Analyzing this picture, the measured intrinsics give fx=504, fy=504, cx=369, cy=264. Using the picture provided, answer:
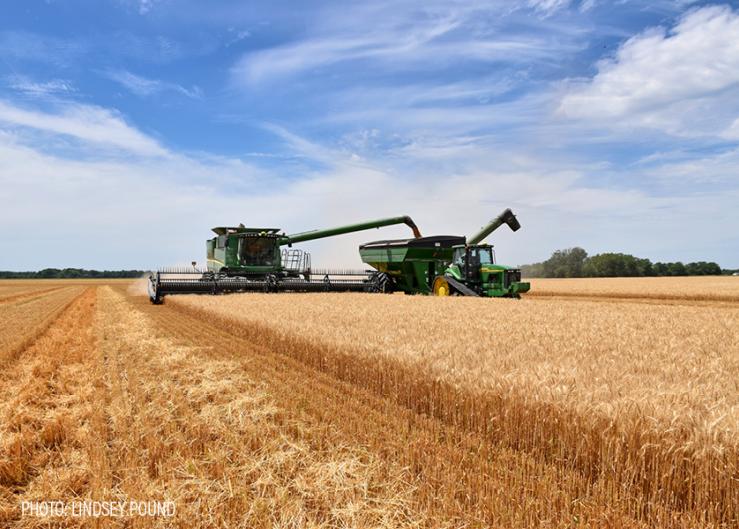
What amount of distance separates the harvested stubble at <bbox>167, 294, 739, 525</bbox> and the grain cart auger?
1183 cm

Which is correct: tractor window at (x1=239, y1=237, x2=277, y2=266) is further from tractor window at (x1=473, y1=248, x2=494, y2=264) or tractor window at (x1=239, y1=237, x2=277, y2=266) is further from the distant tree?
the distant tree

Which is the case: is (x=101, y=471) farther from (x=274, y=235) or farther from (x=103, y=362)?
(x=274, y=235)

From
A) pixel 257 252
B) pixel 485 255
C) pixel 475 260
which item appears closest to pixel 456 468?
pixel 475 260

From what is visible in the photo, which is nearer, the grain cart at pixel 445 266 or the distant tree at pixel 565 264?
the grain cart at pixel 445 266

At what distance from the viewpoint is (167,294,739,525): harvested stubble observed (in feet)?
10.4

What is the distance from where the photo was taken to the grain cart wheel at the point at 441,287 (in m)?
19.5

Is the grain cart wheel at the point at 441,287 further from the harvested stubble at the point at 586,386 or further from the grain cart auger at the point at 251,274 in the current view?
the harvested stubble at the point at 586,386

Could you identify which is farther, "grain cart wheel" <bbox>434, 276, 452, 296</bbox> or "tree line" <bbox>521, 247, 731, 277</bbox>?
"tree line" <bbox>521, 247, 731, 277</bbox>

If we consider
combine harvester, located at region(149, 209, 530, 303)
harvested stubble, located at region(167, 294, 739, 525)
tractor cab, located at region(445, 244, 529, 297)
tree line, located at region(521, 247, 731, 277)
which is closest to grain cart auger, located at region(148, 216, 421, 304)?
combine harvester, located at region(149, 209, 530, 303)

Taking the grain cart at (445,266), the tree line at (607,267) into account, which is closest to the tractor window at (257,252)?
the grain cart at (445,266)

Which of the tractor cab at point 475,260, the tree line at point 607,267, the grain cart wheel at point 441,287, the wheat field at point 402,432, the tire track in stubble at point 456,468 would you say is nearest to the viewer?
the tire track in stubble at point 456,468

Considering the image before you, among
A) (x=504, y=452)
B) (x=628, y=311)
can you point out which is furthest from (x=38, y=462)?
(x=628, y=311)

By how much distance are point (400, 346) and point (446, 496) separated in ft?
10.7

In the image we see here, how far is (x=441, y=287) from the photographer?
19938mm
